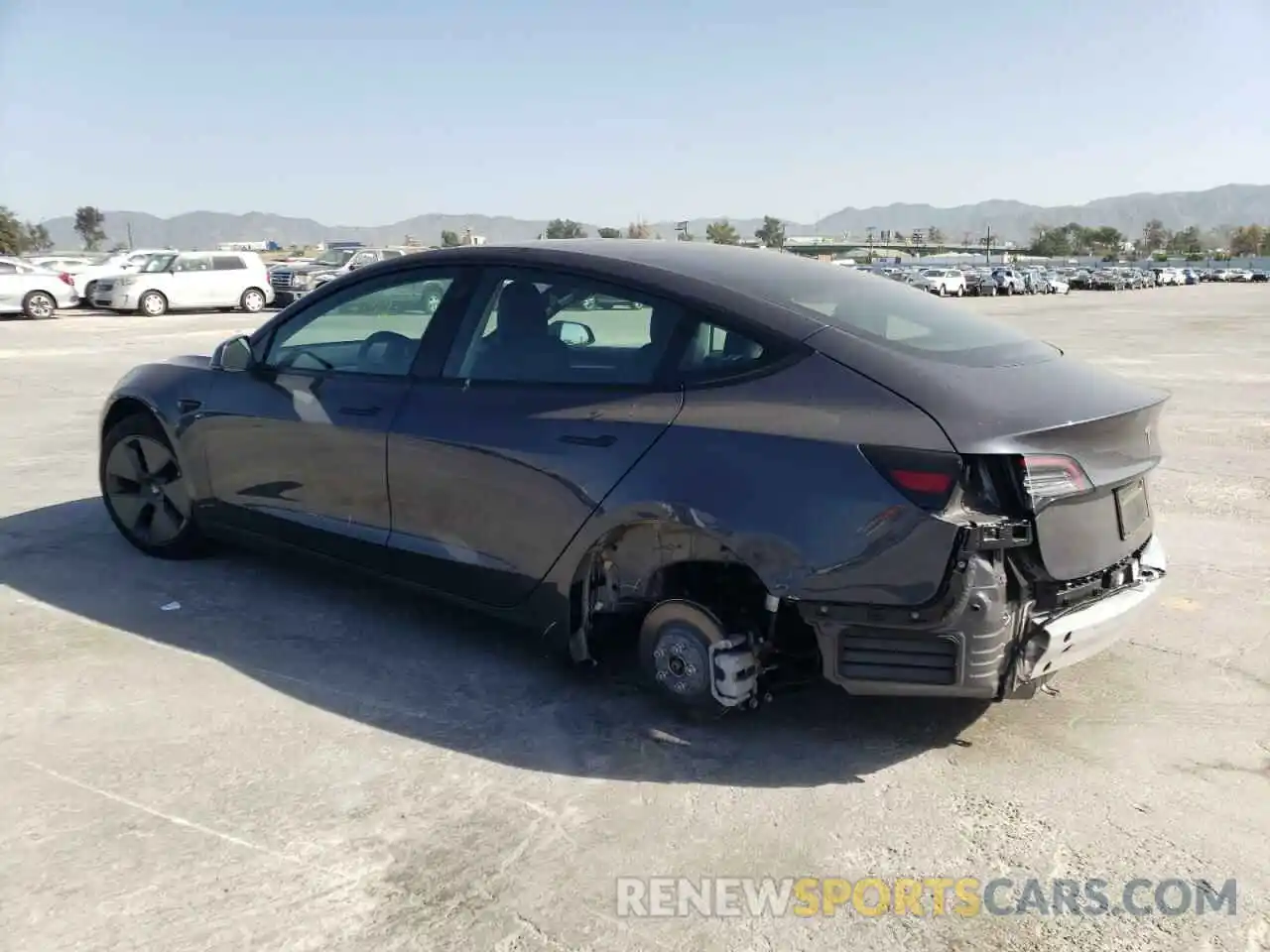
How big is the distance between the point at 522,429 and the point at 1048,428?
1.72 meters

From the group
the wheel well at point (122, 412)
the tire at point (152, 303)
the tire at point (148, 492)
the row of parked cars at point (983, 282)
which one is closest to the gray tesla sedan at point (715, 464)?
the tire at point (148, 492)

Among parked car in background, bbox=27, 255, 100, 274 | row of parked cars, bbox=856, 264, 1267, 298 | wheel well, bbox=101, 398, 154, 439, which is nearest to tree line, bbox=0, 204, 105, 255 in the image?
parked car in background, bbox=27, 255, 100, 274

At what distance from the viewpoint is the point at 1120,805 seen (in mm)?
2988

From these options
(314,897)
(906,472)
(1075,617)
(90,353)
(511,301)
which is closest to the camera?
(314,897)

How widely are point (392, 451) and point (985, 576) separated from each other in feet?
7.30

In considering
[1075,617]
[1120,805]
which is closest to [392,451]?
[1075,617]

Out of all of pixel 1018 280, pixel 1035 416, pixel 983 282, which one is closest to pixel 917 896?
pixel 1035 416

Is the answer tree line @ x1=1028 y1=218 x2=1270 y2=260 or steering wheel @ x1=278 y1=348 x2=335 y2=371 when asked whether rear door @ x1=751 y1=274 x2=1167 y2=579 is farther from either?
tree line @ x1=1028 y1=218 x2=1270 y2=260

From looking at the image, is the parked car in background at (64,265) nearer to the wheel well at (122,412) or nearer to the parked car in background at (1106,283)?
the wheel well at (122,412)

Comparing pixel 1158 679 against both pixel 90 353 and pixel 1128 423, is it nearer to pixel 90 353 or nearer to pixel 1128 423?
pixel 1128 423

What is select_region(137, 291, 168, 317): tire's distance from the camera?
26375 mm

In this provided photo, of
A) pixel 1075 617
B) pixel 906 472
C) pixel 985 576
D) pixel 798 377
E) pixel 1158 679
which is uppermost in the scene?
pixel 798 377

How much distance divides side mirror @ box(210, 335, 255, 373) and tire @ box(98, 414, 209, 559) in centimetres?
60

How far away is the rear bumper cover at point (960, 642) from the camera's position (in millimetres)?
2898
